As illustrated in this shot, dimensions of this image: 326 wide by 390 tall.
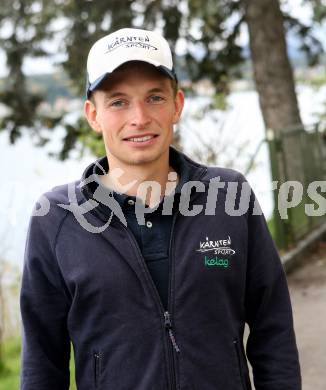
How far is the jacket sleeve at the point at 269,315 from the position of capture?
7.27ft

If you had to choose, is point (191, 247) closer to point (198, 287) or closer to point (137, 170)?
point (198, 287)

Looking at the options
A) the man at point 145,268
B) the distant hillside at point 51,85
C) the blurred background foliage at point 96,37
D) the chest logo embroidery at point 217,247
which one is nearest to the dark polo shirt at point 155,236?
the man at point 145,268

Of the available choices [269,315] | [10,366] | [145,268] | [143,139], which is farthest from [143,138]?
[10,366]

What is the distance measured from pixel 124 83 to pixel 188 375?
0.99m

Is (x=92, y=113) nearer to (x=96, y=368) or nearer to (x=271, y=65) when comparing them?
(x=96, y=368)

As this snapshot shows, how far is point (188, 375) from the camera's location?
2023 millimetres

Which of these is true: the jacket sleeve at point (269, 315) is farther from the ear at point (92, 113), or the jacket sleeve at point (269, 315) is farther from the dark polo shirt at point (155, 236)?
the ear at point (92, 113)

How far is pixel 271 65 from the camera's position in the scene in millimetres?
10312

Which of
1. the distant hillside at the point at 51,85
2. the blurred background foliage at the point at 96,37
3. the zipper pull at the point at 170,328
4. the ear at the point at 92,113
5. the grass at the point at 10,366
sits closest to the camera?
the zipper pull at the point at 170,328

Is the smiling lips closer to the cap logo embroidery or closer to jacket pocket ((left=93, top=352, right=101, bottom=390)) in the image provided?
the cap logo embroidery

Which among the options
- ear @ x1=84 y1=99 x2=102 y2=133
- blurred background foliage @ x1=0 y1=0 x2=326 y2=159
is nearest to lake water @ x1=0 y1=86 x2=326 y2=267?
blurred background foliage @ x1=0 y1=0 x2=326 y2=159

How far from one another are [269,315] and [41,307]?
2.63ft

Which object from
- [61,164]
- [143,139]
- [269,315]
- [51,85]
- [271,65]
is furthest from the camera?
[51,85]

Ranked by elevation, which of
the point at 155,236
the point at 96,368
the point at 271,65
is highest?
the point at 271,65
